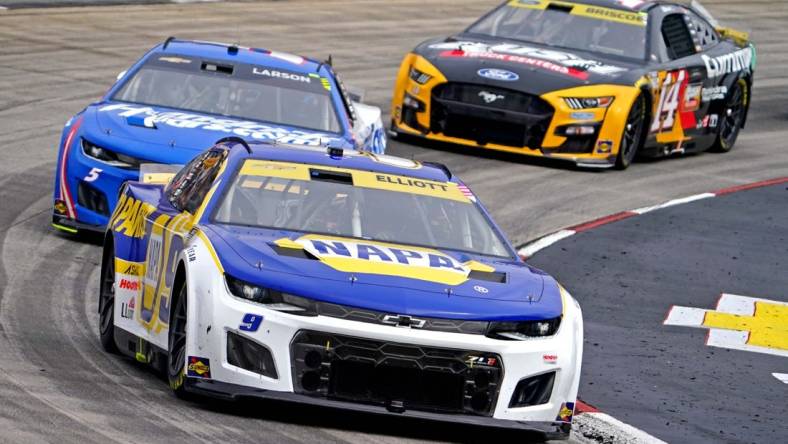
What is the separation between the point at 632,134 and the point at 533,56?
1224 millimetres

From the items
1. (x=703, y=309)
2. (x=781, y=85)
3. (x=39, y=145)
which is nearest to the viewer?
(x=703, y=309)

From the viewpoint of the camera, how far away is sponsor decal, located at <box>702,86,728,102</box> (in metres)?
19.1

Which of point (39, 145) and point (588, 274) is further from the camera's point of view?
point (39, 145)

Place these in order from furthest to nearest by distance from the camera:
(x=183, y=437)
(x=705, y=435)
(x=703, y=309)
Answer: (x=703, y=309)
(x=705, y=435)
(x=183, y=437)

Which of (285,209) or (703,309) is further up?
(285,209)

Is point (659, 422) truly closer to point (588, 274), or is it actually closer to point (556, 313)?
point (556, 313)

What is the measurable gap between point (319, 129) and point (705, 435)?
204 inches

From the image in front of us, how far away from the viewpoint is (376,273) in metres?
7.96

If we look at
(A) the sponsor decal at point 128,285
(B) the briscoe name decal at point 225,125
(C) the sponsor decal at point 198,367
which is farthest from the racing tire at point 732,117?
(C) the sponsor decal at point 198,367

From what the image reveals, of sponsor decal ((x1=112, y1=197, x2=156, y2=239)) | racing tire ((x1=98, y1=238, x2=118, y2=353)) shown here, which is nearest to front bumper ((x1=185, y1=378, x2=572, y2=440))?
racing tire ((x1=98, y1=238, x2=118, y2=353))

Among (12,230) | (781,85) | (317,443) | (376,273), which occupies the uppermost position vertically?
(376,273)

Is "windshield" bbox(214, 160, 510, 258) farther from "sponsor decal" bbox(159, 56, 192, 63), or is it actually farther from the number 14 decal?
the number 14 decal

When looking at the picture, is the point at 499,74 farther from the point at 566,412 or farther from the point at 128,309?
the point at 566,412


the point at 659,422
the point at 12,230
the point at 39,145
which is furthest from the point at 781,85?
the point at 659,422
